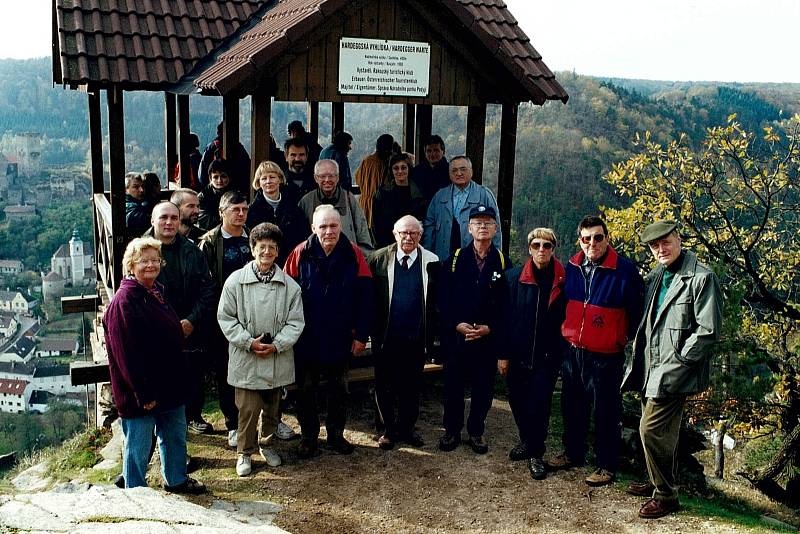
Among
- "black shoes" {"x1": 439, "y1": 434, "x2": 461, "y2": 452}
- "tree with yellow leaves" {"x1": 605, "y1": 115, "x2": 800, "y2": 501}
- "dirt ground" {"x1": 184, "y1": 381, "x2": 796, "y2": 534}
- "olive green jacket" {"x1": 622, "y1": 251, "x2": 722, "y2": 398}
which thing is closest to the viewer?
"olive green jacket" {"x1": 622, "y1": 251, "x2": 722, "y2": 398}

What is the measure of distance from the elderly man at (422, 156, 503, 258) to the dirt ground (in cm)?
165

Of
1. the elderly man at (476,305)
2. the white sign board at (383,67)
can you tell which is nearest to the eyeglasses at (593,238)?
the elderly man at (476,305)

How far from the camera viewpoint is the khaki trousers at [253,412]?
5051 mm

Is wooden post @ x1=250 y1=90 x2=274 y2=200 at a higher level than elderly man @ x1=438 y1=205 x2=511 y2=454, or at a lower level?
higher

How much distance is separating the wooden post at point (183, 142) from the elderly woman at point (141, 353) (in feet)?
14.8

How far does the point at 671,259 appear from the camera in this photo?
454 cm

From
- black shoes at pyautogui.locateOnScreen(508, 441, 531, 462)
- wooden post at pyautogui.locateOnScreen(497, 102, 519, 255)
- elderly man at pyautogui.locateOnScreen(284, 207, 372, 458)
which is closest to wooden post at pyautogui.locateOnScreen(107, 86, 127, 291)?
elderly man at pyautogui.locateOnScreen(284, 207, 372, 458)

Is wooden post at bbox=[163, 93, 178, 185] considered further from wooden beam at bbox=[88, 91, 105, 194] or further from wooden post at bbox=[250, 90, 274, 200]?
wooden post at bbox=[250, 90, 274, 200]

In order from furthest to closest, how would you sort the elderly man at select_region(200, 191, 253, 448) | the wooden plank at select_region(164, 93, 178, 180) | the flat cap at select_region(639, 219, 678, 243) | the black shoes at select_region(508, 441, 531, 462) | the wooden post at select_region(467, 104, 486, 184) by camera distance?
the wooden plank at select_region(164, 93, 178, 180), the wooden post at select_region(467, 104, 486, 184), the black shoes at select_region(508, 441, 531, 462), the elderly man at select_region(200, 191, 253, 448), the flat cap at select_region(639, 219, 678, 243)

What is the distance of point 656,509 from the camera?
465 centimetres

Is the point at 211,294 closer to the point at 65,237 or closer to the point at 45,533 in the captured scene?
the point at 45,533

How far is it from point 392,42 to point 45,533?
468cm

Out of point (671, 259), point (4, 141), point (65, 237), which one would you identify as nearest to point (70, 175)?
point (65, 237)

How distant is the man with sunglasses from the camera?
4.81 metres
